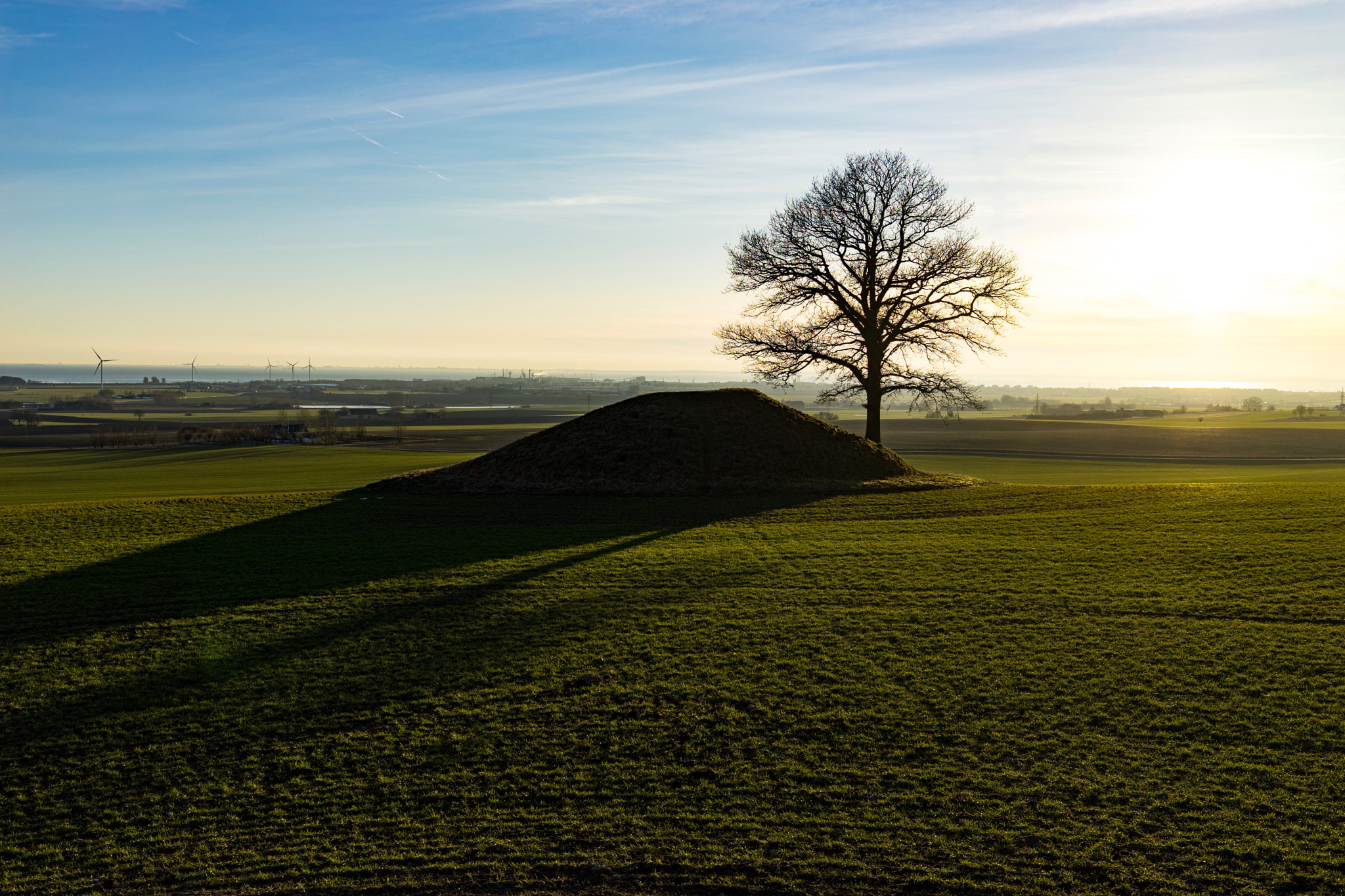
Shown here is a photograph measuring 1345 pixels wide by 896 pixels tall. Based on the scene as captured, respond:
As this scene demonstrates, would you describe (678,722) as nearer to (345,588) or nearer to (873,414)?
(345,588)

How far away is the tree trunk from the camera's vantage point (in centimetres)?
3750

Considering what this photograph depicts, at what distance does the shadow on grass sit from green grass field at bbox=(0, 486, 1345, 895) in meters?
0.10

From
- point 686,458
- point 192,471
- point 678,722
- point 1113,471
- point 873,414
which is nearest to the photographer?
point 678,722

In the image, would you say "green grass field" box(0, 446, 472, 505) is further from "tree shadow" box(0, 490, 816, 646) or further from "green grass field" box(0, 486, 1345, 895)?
"green grass field" box(0, 486, 1345, 895)

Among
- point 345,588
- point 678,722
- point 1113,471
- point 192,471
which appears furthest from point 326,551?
point 1113,471

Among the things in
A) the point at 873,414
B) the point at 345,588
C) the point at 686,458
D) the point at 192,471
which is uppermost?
the point at 873,414

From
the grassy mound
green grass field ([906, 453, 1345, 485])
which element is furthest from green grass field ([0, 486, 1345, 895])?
green grass field ([906, 453, 1345, 485])

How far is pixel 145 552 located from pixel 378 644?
10.1 metres

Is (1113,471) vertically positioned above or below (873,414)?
below

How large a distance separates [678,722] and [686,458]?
2059 cm

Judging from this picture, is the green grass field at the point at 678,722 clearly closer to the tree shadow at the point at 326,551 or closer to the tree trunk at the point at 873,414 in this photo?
the tree shadow at the point at 326,551

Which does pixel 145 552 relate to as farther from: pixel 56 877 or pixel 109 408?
pixel 109 408

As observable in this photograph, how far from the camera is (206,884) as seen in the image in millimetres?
6707

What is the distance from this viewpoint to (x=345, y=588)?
1561cm
